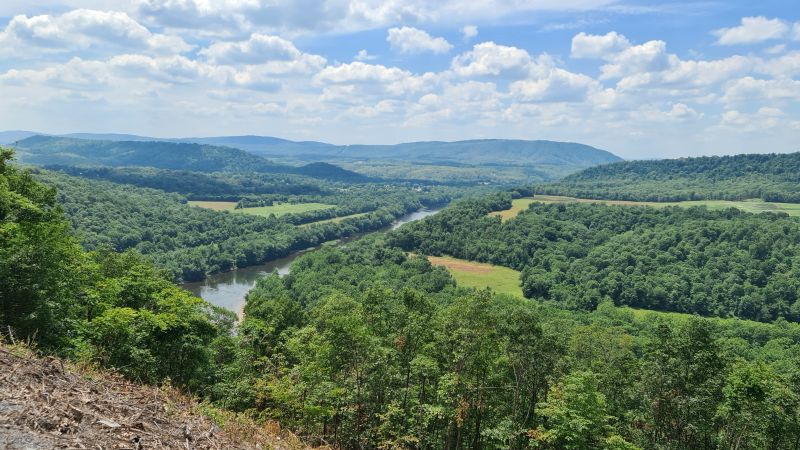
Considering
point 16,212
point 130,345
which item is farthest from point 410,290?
point 16,212

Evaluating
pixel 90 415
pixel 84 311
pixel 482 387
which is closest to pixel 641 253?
pixel 482 387

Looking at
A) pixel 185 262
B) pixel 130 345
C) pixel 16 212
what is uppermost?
pixel 16 212

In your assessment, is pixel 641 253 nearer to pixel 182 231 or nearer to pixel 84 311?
pixel 84 311

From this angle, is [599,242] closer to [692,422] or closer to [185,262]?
[185,262]

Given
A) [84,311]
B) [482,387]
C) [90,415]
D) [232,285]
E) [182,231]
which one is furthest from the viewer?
[182,231]

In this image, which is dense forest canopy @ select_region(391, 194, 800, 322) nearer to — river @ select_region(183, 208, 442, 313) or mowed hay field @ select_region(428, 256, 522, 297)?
mowed hay field @ select_region(428, 256, 522, 297)

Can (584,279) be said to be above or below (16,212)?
below
